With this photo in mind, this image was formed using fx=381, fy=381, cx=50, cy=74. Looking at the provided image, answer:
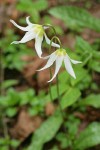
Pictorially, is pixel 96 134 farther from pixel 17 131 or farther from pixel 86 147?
pixel 17 131

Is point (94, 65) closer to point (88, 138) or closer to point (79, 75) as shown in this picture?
point (79, 75)

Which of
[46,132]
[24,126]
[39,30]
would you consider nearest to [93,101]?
[46,132]

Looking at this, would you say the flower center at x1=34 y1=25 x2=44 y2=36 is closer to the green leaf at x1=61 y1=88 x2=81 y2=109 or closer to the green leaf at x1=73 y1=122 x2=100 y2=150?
the green leaf at x1=61 y1=88 x2=81 y2=109

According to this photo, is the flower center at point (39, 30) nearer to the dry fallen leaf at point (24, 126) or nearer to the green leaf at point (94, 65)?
the green leaf at point (94, 65)

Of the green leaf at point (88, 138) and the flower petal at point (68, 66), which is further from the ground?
the flower petal at point (68, 66)

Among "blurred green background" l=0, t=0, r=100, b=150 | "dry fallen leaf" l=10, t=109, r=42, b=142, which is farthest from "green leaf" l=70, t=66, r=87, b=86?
"dry fallen leaf" l=10, t=109, r=42, b=142

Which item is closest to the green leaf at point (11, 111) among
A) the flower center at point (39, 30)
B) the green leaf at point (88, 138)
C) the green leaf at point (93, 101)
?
the green leaf at point (93, 101)

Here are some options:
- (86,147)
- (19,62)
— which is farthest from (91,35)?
(86,147)

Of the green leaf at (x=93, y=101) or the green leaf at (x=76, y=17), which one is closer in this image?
the green leaf at (x=93, y=101)

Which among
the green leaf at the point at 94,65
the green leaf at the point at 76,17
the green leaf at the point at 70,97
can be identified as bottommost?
the green leaf at the point at 70,97
